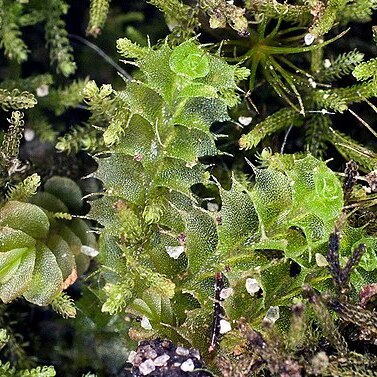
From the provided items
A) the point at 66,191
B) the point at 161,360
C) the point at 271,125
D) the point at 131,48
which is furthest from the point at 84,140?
the point at 161,360

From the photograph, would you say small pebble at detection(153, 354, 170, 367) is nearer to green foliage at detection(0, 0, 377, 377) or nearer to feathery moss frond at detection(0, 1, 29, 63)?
green foliage at detection(0, 0, 377, 377)

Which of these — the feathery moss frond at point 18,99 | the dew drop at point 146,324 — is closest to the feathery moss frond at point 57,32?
the feathery moss frond at point 18,99

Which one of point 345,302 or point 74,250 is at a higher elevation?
point 345,302

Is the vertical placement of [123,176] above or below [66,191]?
above

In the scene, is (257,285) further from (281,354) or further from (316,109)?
(316,109)

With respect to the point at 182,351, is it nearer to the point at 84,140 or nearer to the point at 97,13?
the point at 84,140

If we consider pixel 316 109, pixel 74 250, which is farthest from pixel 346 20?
pixel 74 250

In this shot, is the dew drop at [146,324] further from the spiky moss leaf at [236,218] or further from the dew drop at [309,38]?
the dew drop at [309,38]
